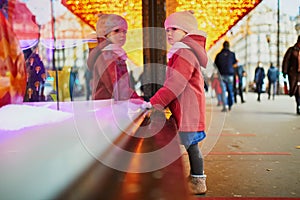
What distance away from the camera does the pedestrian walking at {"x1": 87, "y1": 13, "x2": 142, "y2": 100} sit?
1.81 meters

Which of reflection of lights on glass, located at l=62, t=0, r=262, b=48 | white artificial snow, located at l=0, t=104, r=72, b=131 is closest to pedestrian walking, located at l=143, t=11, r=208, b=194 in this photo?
reflection of lights on glass, located at l=62, t=0, r=262, b=48

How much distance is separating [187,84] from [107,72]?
1.48 ft

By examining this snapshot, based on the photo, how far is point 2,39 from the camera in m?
0.81

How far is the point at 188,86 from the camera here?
1.99m

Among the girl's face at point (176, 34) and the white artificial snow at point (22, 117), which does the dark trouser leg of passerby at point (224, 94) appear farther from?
the white artificial snow at point (22, 117)

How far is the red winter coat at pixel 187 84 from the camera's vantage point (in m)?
1.91

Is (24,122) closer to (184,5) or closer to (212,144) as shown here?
(184,5)

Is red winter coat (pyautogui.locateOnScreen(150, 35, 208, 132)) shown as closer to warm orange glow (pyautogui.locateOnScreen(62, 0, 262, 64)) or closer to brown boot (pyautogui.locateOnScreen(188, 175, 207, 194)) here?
brown boot (pyautogui.locateOnScreen(188, 175, 207, 194))

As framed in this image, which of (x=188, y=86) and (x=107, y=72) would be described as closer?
(x=107, y=72)

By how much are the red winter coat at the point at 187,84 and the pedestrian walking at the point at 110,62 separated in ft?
0.82

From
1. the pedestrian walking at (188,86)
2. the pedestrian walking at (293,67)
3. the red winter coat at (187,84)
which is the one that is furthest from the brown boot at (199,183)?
the pedestrian walking at (293,67)

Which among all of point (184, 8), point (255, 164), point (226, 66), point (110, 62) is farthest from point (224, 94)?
point (110, 62)

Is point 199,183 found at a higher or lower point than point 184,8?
lower

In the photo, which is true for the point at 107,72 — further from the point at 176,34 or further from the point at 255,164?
the point at 255,164
